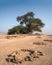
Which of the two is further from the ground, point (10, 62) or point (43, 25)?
point (43, 25)

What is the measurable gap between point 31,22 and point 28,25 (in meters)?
0.98

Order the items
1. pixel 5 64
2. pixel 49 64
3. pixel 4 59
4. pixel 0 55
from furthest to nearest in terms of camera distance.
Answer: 1. pixel 0 55
2. pixel 4 59
3. pixel 5 64
4. pixel 49 64

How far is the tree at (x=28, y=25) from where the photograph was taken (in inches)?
1345

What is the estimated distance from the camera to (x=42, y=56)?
7.59 metres

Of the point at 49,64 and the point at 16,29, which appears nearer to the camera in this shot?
the point at 49,64

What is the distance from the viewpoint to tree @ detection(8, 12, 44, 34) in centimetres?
3416

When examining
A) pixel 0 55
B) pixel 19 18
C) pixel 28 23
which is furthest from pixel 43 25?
pixel 0 55

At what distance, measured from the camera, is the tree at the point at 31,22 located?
34.1 m

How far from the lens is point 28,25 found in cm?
3419

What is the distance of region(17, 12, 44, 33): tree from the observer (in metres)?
34.1

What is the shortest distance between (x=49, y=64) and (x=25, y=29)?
28245mm

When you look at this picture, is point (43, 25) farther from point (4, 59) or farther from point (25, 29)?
point (4, 59)

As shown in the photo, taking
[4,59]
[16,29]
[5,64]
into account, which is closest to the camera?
[5,64]

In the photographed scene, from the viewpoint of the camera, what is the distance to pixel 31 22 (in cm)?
3403
